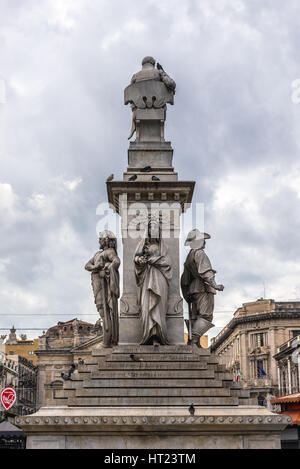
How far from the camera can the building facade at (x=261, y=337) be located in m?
92.8

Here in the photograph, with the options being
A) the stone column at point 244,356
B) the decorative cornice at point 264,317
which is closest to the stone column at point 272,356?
the decorative cornice at point 264,317

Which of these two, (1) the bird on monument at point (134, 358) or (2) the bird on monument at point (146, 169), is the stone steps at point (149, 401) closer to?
(1) the bird on monument at point (134, 358)

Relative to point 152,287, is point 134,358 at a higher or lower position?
lower

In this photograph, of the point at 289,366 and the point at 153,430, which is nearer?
the point at 153,430

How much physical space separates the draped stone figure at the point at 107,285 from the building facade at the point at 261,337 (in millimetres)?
76627

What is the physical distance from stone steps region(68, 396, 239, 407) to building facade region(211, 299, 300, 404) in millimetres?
77858

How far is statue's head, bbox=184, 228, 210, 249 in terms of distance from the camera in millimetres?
16516

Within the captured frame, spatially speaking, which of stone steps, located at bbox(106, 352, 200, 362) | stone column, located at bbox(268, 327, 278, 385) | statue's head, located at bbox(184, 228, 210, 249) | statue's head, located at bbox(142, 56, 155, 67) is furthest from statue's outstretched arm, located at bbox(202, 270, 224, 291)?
stone column, located at bbox(268, 327, 278, 385)

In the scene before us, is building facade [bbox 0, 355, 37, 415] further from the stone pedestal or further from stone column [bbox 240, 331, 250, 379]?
the stone pedestal

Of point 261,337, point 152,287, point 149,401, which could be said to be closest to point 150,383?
point 149,401

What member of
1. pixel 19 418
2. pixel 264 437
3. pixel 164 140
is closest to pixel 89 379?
pixel 19 418

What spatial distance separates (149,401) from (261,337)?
8489 centimetres

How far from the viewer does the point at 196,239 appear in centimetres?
1653

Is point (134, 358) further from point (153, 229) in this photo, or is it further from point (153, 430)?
point (153, 229)
